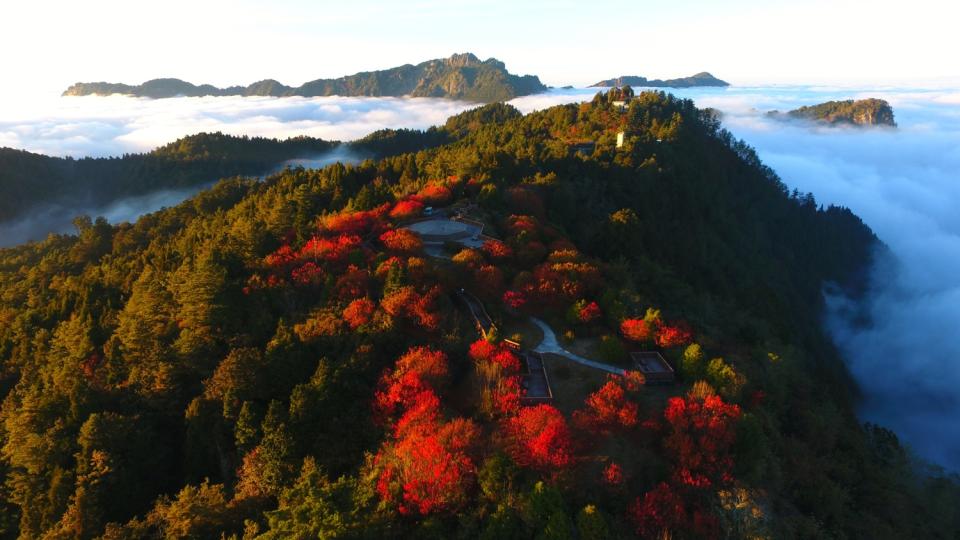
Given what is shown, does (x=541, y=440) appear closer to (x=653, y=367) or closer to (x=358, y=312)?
(x=653, y=367)

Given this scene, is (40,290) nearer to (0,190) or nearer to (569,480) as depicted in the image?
(569,480)

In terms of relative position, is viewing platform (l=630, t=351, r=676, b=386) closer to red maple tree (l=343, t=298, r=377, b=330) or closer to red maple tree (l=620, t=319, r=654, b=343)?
red maple tree (l=620, t=319, r=654, b=343)

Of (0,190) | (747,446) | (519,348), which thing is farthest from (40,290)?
(0,190)

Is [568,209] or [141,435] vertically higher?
[568,209]

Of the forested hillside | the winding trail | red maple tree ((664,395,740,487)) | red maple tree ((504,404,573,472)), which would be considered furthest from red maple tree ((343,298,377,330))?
red maple tree ((664,395,740,487))

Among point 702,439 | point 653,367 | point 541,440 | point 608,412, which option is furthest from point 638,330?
point 541,440
